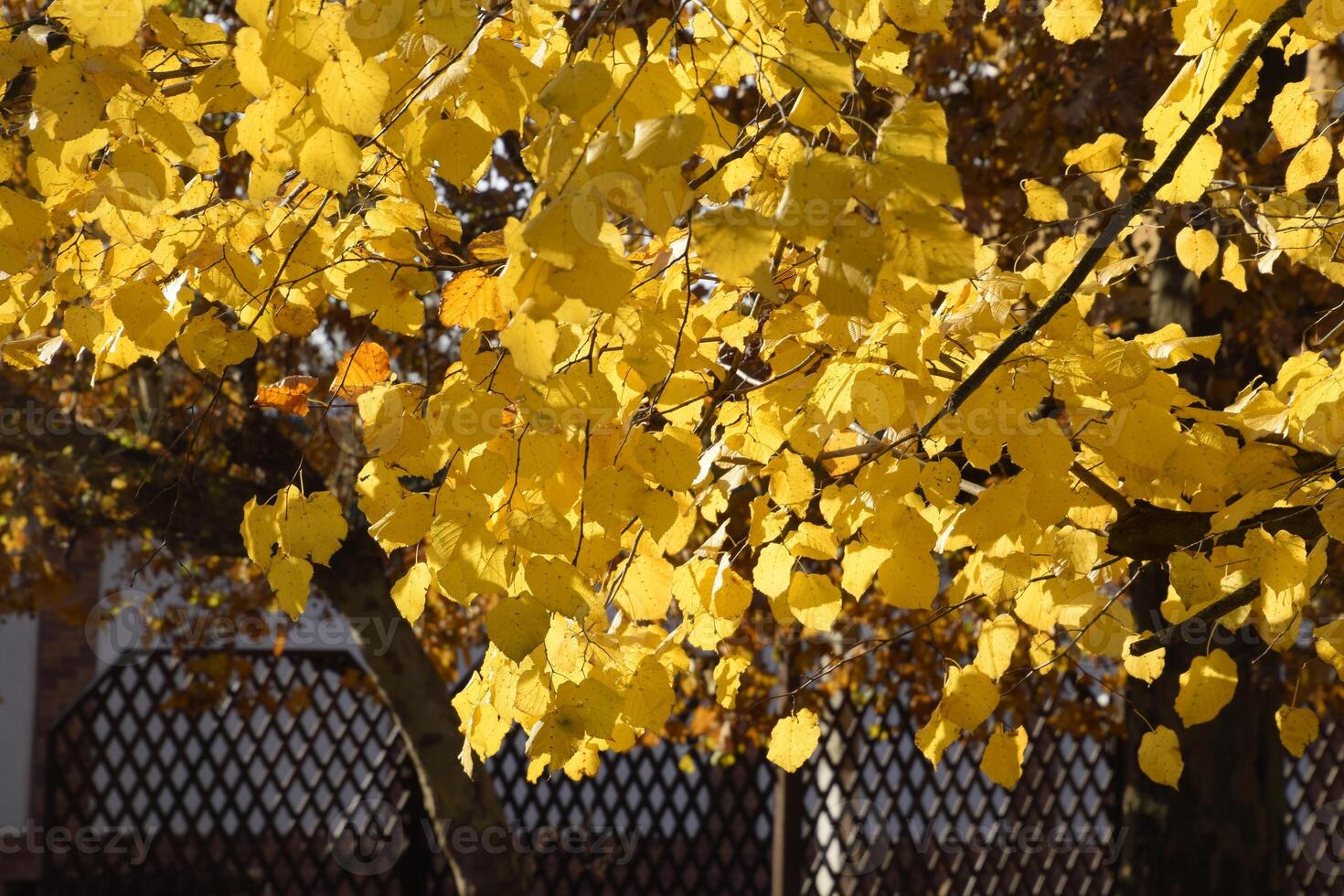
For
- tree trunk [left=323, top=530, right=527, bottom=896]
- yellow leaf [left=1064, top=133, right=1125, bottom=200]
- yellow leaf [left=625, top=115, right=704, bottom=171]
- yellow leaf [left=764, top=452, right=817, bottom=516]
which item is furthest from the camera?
tree trunk [left=323, top=530, right=527, bottom=896]

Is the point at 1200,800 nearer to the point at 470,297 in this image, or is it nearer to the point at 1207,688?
the point at 1207,688

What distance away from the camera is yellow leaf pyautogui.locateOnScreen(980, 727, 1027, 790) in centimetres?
174

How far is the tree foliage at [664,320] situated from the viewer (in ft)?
3.25

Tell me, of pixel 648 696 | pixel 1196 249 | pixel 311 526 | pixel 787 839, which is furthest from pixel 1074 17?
pixel 787 839

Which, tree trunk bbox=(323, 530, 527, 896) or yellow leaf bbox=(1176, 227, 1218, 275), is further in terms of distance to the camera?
tree trunk bbox=(323, 530, 527, 896)

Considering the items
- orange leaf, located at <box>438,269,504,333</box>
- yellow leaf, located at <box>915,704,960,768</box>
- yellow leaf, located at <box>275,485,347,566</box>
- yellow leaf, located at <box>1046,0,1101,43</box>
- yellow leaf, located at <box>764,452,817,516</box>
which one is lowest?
yellow leaf, located at <box>915,704,960,768</box>

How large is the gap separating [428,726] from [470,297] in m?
2.82

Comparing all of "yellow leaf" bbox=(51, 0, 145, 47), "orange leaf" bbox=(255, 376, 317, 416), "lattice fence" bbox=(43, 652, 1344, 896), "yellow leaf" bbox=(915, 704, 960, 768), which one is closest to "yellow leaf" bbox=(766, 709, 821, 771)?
"yellow leaf" bbox=(915, 704, 960, 768)

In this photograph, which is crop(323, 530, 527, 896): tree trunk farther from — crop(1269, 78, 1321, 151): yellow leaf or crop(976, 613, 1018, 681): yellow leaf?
crop(1269, 78, 1321, 151): yellow leaf

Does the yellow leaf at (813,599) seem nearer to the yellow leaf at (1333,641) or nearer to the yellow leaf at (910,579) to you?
the yellow leaf at (910,579)

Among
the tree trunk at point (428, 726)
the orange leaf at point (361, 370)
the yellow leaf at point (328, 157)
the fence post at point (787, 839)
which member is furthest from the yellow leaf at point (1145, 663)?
the fence post at point (787, 839)

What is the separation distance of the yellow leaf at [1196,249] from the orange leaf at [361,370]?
118cm

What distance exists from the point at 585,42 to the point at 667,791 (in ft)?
17.3

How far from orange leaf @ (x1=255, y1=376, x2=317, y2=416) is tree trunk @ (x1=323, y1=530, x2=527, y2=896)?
2.32 m
